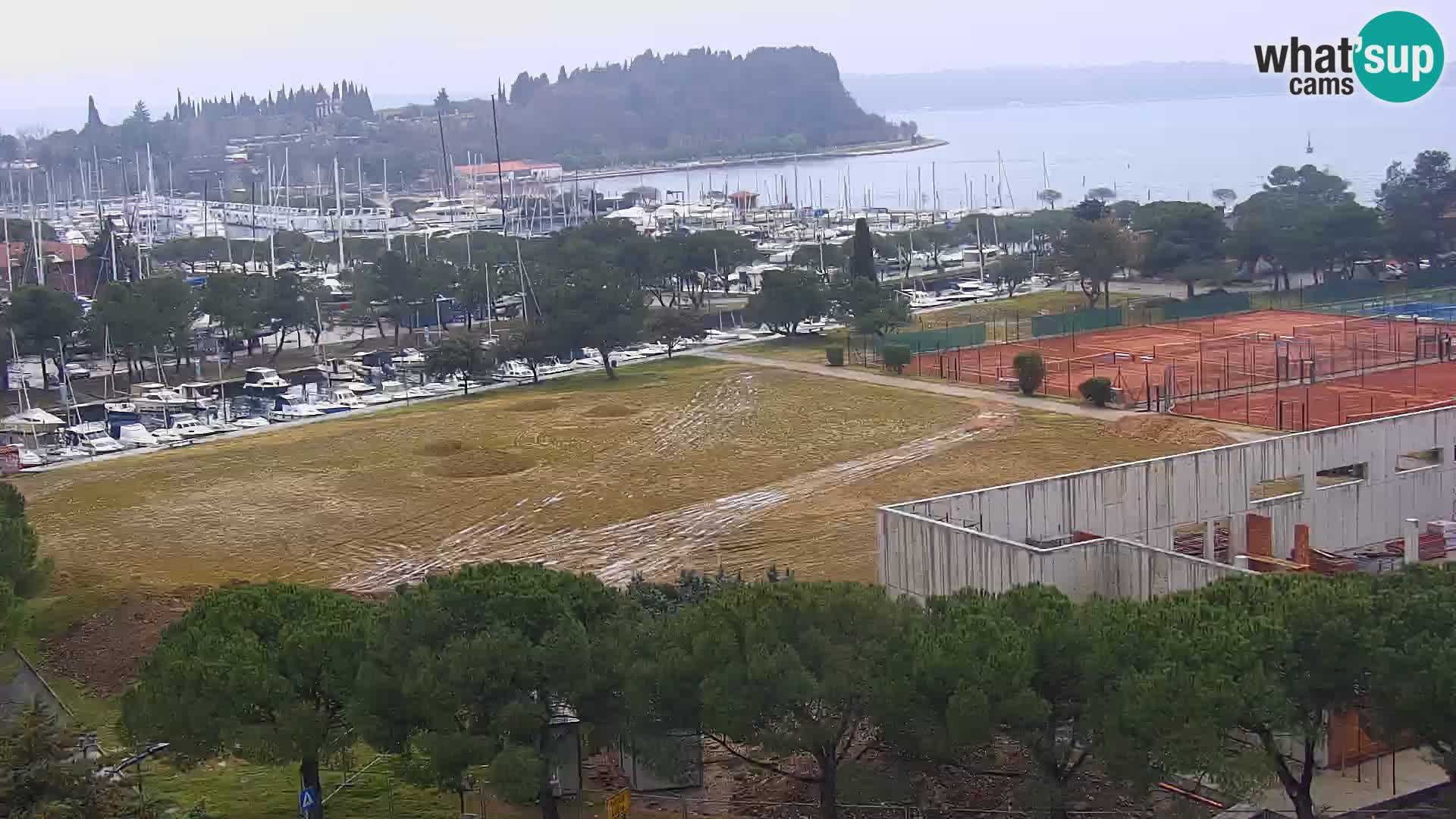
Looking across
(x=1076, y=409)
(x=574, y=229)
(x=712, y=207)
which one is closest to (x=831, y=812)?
(x=1076, y=409)

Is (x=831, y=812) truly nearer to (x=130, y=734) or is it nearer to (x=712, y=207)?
(x=130, y=734)

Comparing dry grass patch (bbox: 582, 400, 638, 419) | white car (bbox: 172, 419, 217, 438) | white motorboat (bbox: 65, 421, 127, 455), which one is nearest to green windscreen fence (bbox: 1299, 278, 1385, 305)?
dry grass patch (bbox: 582, 400, 638, 419)

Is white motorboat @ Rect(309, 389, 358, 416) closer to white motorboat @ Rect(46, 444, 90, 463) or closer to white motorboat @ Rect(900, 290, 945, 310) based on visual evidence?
white motorboat @ Rect(46, 444, 90, 463)

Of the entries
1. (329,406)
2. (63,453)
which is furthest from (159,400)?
(63,453)

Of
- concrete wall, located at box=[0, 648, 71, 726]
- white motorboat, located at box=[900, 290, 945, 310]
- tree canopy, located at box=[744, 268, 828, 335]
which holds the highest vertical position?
tree canopy, located at box=[744, 268, 828, 335]

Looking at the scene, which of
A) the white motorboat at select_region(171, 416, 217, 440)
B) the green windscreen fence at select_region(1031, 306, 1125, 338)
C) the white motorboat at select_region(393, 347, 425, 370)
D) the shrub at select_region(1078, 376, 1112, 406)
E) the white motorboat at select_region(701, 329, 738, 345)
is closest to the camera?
the shrub at select_region(1078, 376, 1112, 406)

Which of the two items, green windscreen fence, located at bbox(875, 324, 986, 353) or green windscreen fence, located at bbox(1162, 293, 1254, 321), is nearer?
green windscreen fence, located at bbox(875, 324, 986, 353)

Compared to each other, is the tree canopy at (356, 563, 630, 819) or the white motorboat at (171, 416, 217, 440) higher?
the tree canopy at (356, 563, 630, 819)
